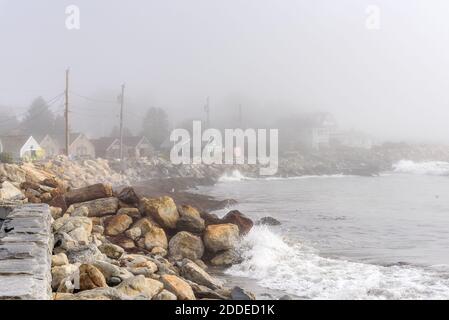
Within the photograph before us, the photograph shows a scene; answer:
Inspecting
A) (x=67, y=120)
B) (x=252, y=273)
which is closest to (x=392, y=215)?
(x=252, y=273)

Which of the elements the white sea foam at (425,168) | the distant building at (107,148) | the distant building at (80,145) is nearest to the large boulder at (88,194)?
the distant building at (80,145)

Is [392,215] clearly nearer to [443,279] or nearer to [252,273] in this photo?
[443,279]

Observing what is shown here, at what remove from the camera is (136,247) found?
11094 millimetres

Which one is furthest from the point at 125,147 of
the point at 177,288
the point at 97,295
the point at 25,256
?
the point at 97,295

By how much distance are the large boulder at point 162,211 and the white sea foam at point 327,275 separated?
2.04 m

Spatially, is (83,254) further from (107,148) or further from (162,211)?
(107,148)

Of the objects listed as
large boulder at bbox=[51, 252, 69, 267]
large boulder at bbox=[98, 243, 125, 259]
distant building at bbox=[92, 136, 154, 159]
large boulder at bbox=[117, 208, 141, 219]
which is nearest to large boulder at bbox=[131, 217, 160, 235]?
large boulder at bbox=[117, 208, 141, 219]

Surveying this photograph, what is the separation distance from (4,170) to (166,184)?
1009 inches

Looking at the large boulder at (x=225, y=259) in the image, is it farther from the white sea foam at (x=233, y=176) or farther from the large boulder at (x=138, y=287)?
the white sea foam at (x=233, y=176)

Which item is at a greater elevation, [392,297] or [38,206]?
[38,206]

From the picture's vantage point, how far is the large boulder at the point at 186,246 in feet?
37.1
